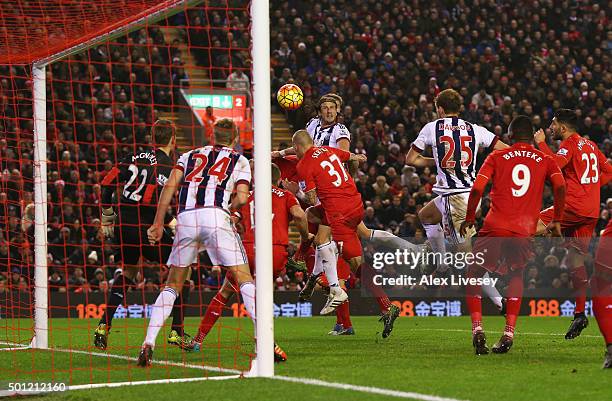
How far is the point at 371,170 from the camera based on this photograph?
23.5 meters

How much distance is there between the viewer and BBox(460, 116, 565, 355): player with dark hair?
937cm

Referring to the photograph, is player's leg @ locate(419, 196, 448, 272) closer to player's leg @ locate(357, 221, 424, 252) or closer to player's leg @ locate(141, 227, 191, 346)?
player's leg @ locate(357, 221, 424, 252)

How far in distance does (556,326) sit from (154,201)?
6.77 meters

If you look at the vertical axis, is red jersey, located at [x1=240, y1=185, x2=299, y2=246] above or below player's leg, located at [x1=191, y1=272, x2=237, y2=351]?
above

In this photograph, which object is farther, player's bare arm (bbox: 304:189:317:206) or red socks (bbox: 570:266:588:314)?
red socks (bbox: 570:266:588:314)

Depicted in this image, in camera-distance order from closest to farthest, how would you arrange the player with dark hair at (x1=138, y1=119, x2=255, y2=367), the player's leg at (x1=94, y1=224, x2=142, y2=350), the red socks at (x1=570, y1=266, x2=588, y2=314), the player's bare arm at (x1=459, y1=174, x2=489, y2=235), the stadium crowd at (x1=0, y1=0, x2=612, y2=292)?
the player with dark hair at (x1=138, y1=119, x2=255, y2=367) < the player's bare arm at (x1=459, y1=174, x2=489, y2=235) < the player's leg at (x1=94, y1=224, x2=142, y2=350) < the red socks at (x1=570, y1=266, x2=588, y2=314) < the stadium crowd at (x1=0, y1=0, x2=612, y2=292)

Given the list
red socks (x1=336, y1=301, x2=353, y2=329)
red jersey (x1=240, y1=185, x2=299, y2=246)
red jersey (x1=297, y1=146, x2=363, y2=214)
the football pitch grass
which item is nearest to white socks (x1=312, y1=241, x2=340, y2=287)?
red jersey (x1=297, y1=146, x2=363, y2=214)

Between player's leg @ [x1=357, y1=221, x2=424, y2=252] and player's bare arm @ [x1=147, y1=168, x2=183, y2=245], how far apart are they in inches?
161

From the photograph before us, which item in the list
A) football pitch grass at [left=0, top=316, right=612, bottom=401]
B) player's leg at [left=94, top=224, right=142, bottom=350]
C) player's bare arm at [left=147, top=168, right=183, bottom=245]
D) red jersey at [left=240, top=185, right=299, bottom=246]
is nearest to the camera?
football pitch grass at [left=0, top=316, right=612, bottom=401]

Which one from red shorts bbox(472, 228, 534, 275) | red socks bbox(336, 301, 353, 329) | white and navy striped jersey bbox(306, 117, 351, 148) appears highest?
white and navy striped jersey bbox(306, 117, 351, 148)

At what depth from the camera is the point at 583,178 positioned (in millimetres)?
11906

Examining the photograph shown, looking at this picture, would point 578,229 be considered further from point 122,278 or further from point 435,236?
point 122,278

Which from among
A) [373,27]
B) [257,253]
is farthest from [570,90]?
[257,253]

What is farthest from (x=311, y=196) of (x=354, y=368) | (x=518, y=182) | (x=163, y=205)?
(x=354, y=368)
